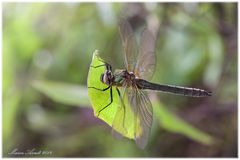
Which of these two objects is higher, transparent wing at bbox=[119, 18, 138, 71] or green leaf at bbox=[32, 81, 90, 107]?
transparent wing at bbox=[119, 18, 138, 71]

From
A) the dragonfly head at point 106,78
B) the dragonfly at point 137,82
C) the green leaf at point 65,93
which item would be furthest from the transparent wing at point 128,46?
the green leaf at point 65,93

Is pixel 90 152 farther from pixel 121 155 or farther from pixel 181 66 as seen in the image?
pixel 181 66

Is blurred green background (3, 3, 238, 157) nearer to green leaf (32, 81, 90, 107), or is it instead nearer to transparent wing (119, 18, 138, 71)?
green leaf (32, 81, 90, 107)

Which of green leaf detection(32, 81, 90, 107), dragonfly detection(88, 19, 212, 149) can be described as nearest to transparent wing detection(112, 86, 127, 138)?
dragonfly detection(88, 19, 212, 149)

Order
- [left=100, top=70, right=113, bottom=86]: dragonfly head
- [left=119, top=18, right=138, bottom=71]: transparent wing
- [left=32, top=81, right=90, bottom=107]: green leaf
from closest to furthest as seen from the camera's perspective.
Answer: [left=100, top=70, right=113, bottom=86]: dragonfly head → [left=119, top=18, right=138, bottom=71]: transparent wing → [left=32, top=81, right=90, bottom=107]: green leaf

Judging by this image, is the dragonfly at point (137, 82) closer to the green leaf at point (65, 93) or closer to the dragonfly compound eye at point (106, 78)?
the dragonfly compound eye at point (106, 78)

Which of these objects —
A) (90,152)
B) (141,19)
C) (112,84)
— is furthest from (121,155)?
(112,84)
